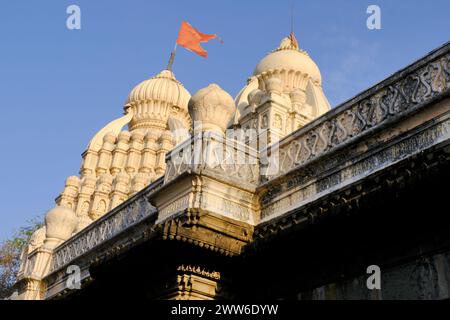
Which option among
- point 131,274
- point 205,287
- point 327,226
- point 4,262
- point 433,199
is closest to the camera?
point 433,199

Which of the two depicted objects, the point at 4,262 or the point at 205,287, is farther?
the point at 4,262

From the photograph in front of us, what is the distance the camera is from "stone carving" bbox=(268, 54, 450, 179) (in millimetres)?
7422

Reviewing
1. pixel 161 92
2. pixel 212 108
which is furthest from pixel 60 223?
pixel 161 92

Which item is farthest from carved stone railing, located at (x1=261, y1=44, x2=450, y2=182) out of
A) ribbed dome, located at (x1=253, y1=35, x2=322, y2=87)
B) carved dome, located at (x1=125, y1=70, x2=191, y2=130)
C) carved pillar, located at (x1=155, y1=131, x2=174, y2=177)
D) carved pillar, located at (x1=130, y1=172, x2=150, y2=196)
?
carved dome, located at (x1=125, y1=70, x2=191, y2=130)

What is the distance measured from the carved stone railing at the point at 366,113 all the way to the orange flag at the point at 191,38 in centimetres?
914

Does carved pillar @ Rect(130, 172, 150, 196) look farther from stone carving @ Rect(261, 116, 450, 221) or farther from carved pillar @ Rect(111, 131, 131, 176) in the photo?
stone carving @ Rect(261, 116, 450, 221)

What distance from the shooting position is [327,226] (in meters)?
7.18

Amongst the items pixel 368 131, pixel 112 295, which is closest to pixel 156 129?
pixel 112 295

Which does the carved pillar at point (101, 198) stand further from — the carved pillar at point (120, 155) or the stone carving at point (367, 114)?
the stone carving at point (367, 114)

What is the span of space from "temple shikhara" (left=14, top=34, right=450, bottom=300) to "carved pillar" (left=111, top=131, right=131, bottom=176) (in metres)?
18.6

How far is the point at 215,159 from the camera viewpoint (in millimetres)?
9039

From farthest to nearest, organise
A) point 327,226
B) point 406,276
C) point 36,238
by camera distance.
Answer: point 36,238
point 327,226
point 406,276
